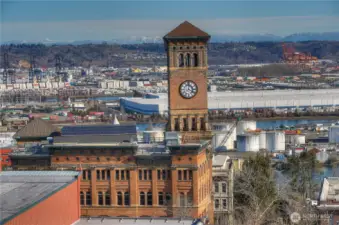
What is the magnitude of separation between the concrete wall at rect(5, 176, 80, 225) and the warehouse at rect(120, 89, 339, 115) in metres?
39.6

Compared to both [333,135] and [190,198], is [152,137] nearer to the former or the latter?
[190,198]

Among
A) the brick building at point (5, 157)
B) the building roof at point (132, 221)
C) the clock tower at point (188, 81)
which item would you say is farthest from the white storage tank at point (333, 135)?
the building roof at point (132, 221)

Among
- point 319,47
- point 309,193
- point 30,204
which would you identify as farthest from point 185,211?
point 319,47

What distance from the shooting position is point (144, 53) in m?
130

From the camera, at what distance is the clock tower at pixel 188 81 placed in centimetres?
1672

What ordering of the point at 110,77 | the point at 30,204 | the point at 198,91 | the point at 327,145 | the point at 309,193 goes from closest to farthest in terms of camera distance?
the point at 30,204, the point at 198,91, the point at 309,193, the point at 327,145, the point at 110,77

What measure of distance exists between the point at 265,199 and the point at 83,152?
3873 mm

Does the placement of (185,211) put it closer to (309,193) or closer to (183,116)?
(183,116)

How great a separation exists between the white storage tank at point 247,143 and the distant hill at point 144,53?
88.9m

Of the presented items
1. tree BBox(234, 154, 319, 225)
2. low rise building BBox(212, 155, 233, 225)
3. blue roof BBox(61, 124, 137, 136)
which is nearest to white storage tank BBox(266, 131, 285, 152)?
tree BBox(234, 154, 319, 225)

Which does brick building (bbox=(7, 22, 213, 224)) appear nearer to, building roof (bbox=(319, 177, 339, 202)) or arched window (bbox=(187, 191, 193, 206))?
arched window (bbox=(187, 191, 193, 206))

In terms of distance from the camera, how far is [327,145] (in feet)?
107

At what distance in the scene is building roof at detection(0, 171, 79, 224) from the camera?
31.4ft

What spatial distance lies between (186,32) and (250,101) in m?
38.2
